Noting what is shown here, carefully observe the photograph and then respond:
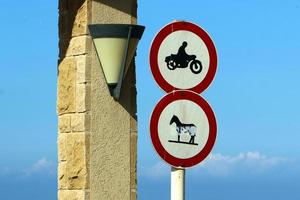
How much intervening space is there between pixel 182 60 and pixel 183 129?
0.41m

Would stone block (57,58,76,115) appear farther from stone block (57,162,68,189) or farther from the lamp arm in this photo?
stone block (57,162,68,189)

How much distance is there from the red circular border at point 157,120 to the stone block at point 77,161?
194cm

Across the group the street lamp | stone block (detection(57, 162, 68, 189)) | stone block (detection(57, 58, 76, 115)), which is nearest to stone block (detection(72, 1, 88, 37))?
the street lamp

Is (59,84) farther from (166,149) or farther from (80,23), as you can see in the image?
(166,149)

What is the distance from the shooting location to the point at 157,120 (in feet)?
14.4

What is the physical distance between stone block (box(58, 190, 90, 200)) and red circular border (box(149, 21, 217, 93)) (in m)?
2.05

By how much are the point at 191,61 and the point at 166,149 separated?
0.55 m

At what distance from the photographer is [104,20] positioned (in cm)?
642

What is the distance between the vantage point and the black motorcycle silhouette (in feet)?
14.7

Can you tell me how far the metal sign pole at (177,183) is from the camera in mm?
4398

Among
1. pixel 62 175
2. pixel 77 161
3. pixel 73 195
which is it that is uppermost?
pixel 77 161

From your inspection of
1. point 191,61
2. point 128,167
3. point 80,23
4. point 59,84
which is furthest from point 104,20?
point 191,61

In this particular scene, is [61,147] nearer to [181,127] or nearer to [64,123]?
[64,123]

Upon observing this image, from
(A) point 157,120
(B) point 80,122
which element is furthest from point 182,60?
(B) point 80,122
